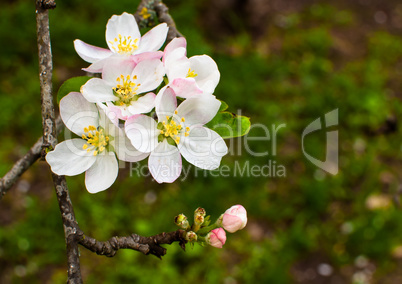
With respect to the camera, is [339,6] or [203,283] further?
[339,6]

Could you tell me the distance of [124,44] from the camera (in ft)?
3.93

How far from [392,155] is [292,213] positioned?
1.02 m

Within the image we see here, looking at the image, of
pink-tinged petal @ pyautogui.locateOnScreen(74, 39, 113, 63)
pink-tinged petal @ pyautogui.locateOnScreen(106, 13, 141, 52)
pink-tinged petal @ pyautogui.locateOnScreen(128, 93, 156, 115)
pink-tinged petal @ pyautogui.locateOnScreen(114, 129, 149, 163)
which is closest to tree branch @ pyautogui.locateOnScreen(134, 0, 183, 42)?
pink-tinged petal @ pyautogui.locateOnScreen(106, 13, 141, 52)

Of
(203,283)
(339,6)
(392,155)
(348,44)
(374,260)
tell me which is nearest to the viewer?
(203,283)

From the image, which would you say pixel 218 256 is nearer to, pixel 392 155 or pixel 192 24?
pixel 392 155

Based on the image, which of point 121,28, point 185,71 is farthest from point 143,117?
point 121,28

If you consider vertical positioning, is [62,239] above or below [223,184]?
below

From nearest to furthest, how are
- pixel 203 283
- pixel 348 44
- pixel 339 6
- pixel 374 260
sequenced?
1. pixel 203 283
2. pixel 374 260
3. pixel 348 44
4. pixel 339 6

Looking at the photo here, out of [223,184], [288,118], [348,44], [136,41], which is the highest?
[348,44]

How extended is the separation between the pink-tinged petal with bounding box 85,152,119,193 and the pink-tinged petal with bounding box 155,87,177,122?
160mm

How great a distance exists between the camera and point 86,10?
12.6 ft

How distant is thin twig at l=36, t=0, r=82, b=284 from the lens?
3.07 ft

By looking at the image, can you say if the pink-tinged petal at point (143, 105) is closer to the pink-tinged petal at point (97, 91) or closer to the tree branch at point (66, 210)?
the pink-tinged petal at point (97, 91)

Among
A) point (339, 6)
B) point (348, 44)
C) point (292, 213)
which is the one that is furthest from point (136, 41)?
point (339, 6)
